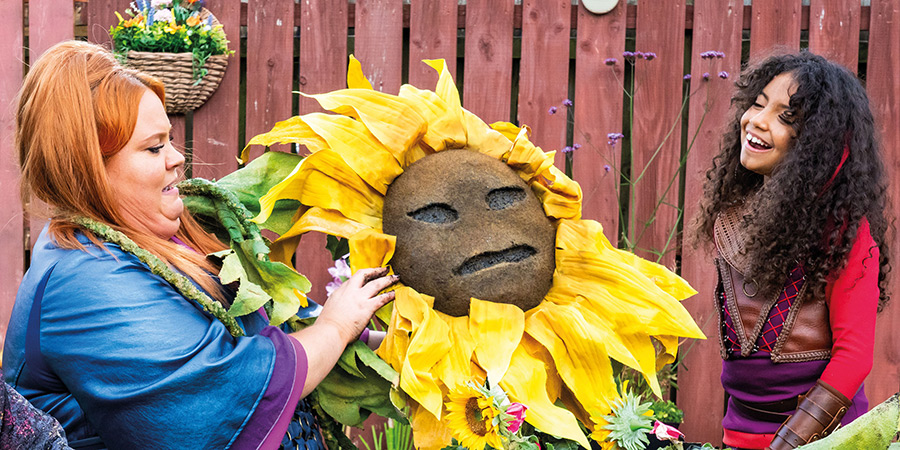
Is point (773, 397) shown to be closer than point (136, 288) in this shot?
No

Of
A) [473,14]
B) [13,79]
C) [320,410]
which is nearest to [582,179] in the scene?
[473,14]

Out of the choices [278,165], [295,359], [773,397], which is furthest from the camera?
[773,397]

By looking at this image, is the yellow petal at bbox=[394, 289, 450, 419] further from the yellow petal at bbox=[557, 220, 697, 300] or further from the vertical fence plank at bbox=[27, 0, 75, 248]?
the vertical fence plank at bbox=[27, 0, 75, 248]

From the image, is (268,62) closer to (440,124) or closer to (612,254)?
(440,124)

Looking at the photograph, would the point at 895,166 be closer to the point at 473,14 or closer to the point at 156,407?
the point at 473,14

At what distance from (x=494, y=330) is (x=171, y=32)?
86.7 inches

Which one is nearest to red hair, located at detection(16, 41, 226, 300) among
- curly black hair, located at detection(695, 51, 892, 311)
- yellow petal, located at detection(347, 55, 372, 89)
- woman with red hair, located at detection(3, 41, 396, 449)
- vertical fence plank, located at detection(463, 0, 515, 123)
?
woman with red hair, located at detection(3, 41, 396, 449)

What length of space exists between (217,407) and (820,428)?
54.2 inches

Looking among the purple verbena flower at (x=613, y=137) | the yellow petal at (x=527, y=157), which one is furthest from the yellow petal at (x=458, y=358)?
the purple verbena flower at (x=613, y=137)

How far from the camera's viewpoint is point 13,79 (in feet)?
11.2

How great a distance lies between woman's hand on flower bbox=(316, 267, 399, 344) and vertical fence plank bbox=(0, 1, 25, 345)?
242 centimetres

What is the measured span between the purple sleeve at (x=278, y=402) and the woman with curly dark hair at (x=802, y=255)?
125 cm

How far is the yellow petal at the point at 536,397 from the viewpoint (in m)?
1.51

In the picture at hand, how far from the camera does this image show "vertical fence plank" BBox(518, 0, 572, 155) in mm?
3336
